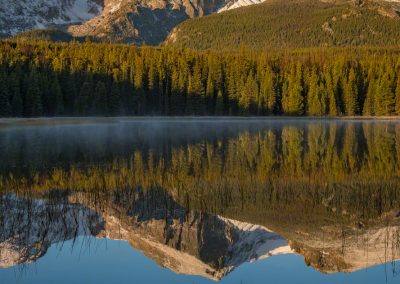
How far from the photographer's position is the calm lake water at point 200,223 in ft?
40.1

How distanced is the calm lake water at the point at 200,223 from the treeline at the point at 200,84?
8288cm

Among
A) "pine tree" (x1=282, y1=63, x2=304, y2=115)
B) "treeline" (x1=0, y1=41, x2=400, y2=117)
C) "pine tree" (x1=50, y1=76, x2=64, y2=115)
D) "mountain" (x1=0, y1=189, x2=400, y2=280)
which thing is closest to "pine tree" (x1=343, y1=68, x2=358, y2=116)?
"treeline" (x1=0, y1=41, x2=400, y2=117)

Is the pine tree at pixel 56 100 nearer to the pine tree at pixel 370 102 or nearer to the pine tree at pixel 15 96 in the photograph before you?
the pine tree at pixel 15 96

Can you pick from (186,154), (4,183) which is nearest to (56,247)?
(4,183)

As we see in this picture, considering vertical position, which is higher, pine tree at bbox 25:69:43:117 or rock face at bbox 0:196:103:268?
pine tree at bbox 25:69:43:117

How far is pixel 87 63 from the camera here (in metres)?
115

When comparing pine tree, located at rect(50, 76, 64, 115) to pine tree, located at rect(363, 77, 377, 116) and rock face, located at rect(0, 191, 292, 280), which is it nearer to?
pine tree, located at rect(363, 77, 377, 116)

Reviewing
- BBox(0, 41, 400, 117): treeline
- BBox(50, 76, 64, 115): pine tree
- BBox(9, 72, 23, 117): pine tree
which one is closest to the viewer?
BBox(9, 72, 23, 117): pine tree

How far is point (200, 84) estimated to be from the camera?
113500 mm

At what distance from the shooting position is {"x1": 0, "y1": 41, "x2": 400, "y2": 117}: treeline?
107 meters

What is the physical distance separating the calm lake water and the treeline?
82.9 metres

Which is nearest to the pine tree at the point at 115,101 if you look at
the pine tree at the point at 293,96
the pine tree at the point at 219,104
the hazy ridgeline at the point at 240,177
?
the pine tree at the point at 219,104

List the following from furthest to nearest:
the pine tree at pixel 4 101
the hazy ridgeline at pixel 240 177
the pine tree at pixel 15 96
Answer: the pine tree at pixel 15 96 → the pine tree at pixel 4 101 → the hazy ridgeline at pixel 240 177

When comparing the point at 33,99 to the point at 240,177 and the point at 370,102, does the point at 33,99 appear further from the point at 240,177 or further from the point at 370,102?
the point at 240,177
